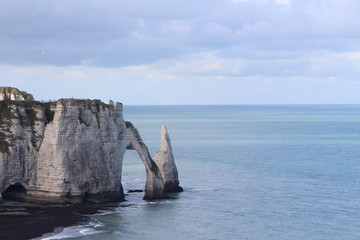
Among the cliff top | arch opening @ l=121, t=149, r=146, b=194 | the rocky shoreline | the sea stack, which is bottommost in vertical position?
the rocky shoreline

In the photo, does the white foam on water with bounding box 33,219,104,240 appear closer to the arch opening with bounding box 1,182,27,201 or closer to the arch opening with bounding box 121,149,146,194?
the arch opening with bounding box 1,182,27,201

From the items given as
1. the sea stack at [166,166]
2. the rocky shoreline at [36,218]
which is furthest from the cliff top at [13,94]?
the sea stack at [166,166]

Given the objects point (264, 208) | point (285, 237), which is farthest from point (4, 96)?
point (285, 237)

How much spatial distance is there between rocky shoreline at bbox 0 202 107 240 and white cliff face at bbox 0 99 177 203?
181 cm

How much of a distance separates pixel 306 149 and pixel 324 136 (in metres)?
37.2

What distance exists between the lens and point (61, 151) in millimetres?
64625

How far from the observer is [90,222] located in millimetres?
58438

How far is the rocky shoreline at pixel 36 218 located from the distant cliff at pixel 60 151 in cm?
180

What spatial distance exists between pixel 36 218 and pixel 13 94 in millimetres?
21703

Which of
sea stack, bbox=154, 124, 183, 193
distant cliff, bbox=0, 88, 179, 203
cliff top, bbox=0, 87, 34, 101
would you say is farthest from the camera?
cliff top, bbox=0, 87, 34, 101

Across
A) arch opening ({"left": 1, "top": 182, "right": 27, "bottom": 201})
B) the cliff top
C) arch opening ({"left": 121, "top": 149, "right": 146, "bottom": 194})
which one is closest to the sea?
arch opening ({"left": 121, "top": 149, "right": 146, "bottom": 194})

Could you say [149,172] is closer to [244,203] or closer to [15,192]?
[244,203]

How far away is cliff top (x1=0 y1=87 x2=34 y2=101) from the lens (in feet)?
247

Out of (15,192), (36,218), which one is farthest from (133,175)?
(36,218)
